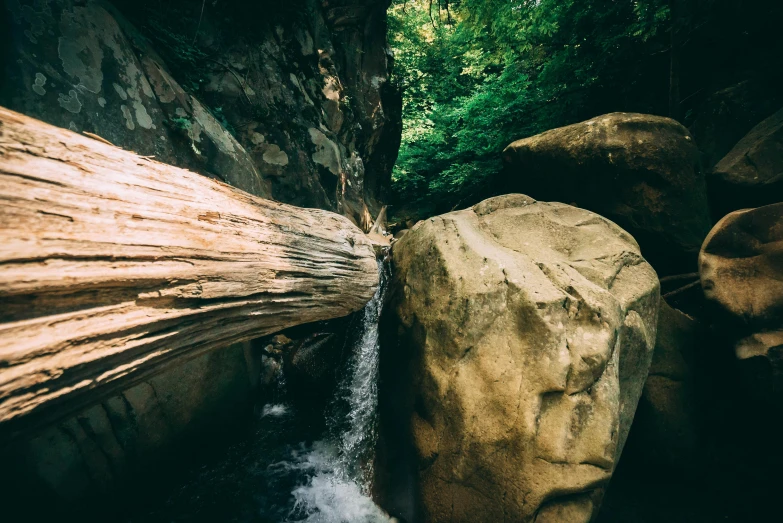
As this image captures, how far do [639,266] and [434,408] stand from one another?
7.71 feet

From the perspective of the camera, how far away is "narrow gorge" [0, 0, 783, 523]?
121cm

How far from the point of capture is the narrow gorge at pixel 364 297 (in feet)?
3.98

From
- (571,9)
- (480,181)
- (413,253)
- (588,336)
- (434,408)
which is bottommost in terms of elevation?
(434,408)

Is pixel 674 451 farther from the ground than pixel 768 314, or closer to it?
closer to it

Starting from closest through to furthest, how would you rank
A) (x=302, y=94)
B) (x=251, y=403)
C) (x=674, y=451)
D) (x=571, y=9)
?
(x=674, y=451), (x=251, y=403), (x=571, y=9), (x=302, y=94)

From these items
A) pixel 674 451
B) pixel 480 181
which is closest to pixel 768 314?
pixel 674 451

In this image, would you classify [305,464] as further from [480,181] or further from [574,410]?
[480,181]

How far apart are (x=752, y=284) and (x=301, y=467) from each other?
4760 millimetres

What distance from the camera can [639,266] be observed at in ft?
9.37

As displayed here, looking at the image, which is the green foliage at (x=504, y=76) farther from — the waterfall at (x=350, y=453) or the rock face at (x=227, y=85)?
the waterfall at (x=350, y=453)

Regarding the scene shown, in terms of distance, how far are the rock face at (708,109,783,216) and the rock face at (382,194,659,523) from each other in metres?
1.99

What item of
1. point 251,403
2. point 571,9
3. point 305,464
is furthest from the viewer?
point 571,9

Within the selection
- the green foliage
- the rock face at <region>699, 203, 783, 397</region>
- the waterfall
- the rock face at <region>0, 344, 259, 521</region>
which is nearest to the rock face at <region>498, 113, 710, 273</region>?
the rock face at <region>699, 203, 783, 397</region>

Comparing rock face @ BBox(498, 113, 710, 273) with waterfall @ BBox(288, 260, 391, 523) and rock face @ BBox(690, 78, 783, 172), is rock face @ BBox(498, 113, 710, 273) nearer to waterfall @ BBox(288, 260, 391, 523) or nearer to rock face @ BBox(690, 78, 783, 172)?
rock face @ BBox(690, 78, 783, 172)
